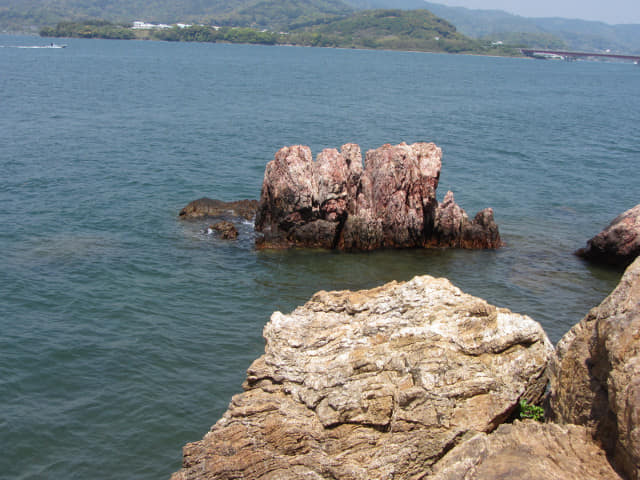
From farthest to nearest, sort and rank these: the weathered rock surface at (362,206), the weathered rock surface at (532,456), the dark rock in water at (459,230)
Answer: the dark rock in water at (459,230)
the weathered rock surface at (362,206)
the weathered rock surface at (532,456)

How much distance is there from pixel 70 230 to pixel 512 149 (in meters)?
42.8

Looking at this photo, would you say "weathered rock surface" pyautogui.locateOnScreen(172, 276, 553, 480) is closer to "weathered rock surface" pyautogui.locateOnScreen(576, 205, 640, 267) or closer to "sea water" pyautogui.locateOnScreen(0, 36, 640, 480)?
"sea water" pyautogui.locateOnScreen(0, 36, 640, 480)

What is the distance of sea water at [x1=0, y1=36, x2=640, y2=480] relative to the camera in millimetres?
15789

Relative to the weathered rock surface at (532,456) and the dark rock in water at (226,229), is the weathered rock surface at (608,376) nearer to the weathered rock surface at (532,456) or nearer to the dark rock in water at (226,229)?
the weathered rock surface at (532,456)

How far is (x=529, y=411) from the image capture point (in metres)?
11.1

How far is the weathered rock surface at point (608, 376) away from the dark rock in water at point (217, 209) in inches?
965

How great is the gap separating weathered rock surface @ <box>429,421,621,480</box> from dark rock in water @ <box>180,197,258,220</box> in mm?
24812

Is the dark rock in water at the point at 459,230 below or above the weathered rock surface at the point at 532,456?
below

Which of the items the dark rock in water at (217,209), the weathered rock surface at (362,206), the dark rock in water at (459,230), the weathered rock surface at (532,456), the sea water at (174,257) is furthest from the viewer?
the dark rock in water at (217,209)

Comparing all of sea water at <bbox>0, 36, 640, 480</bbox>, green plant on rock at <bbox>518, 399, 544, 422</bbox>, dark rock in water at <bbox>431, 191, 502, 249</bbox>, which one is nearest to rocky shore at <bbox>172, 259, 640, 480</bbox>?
green plant on rock at <bbox>518, 399, 544, 422</bbox>

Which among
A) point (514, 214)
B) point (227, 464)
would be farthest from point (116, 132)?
point (227, 464)

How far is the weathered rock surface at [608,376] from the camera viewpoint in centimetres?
749

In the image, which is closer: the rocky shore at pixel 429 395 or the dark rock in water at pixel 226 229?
the rocky shore at pixel 429 395

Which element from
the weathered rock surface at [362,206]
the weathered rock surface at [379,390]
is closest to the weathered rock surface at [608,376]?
the weathered rock surface at [379,390]
